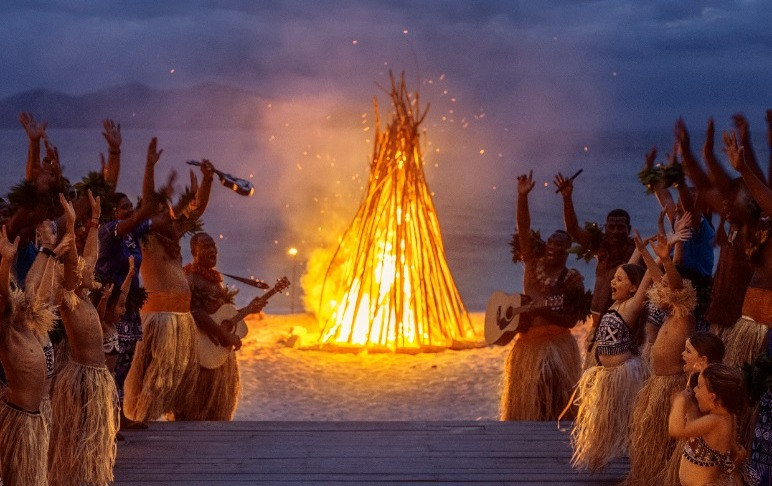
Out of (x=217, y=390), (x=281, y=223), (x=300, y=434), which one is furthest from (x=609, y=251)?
(x=281, y=223)

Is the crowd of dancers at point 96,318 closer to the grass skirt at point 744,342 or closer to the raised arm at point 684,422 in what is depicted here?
the raised arm at point 684,422

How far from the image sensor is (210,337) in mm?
6152

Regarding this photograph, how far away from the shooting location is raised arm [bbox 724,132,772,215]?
12.9ft

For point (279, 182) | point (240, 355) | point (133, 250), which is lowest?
point (240, 355)

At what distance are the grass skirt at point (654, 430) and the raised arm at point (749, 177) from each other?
72 centimetres

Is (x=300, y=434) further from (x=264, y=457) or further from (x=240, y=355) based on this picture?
(x=240, y=355)

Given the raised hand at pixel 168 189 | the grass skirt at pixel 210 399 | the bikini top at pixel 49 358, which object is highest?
the raised hand at pixel 168 189

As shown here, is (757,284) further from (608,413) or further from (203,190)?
(203,190)

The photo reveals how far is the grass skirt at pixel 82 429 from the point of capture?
4.20 meters

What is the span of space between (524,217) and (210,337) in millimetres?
1826

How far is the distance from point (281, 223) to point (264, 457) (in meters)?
28.1

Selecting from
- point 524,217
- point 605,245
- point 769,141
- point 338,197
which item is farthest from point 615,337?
point 338,197

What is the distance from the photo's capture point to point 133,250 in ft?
17.6

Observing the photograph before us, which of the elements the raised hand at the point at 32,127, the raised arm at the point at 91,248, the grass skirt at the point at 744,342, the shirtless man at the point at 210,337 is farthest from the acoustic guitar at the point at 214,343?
the grass skirt at the point at 744,342
